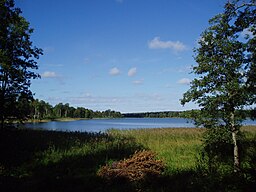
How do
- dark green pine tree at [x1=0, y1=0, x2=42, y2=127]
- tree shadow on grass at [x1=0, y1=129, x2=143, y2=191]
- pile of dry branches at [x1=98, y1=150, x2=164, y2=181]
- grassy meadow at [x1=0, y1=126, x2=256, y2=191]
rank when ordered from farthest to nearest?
1. dark green pine tree at [x1=0, y1=0, x2=42, y2=127]
2. pile of dry branches at [x1=98, y1=150, x2=164, y2=181]
3. tree shadow on grass at [x1=0, y1=129, x2=143, y2=191]
4. grassy meadow at [x1=0, y1=126, x2=256, y2=191]

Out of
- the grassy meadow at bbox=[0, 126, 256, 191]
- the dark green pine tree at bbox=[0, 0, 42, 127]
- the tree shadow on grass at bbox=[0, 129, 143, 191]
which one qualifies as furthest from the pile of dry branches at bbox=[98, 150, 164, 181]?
the dark green pine tree at bbox=[0, 0, 42, 127]

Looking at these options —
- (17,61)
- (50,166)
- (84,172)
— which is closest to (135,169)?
(84,172)

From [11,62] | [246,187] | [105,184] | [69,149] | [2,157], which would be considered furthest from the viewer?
[11,62]

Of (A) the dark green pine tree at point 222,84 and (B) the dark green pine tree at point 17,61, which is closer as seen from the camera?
(A) the dark green pine tree at point 222,84

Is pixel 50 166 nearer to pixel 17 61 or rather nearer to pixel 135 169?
pixel 135 169

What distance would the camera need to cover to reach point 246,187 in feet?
18.0

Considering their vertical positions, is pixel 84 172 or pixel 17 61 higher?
pixel 17 61

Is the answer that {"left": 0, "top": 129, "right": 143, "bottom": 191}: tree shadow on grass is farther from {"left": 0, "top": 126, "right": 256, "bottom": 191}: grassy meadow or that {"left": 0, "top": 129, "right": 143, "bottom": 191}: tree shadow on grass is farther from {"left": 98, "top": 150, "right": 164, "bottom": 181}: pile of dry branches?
{"left": 98, "top": 150, "right": 164, "bottom": 181}: pile of dry branches

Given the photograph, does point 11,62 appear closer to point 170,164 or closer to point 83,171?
point 83,171

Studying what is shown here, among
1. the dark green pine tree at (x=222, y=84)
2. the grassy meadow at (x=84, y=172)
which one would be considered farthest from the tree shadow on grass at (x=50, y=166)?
the dark green pine tree at (x=222, y=84)

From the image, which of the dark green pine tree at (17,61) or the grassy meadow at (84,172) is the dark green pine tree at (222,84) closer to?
the grassy meadow at (84,172)

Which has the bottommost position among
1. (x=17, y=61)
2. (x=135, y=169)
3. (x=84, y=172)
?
(x=84, y=172)

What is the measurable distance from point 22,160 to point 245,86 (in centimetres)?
1113

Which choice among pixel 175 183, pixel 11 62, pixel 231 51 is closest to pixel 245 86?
pixel 231 51
